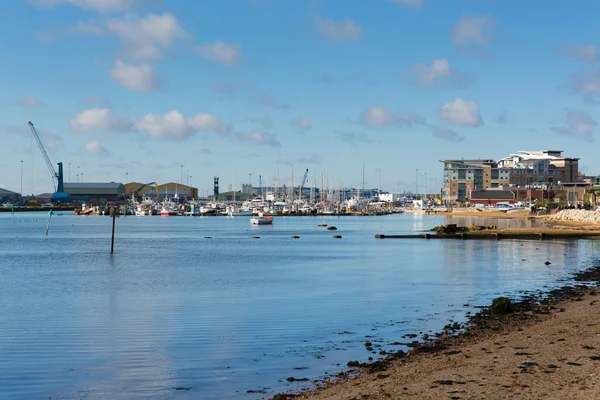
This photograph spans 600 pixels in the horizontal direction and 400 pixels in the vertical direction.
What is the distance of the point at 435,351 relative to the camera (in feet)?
63.7

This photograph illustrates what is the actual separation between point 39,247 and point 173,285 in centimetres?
4714

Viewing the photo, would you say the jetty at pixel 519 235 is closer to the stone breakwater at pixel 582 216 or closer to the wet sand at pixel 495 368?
the stone breakwater at pixel 582 216

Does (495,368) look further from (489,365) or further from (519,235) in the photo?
(519,235)

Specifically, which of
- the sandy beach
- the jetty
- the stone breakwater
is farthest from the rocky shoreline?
the stone breakwater

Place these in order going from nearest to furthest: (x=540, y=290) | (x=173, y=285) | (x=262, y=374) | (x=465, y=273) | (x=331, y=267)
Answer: (x=262, y=374), (x=540, y=290), (x=173, y=285), (x=465, y=273), (x=331, y=267)

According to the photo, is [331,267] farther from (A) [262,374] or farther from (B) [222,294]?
(A) [262,374]

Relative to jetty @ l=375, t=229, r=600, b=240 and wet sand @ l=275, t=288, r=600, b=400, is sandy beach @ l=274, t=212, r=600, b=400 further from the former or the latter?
jetty @ l=375, t=229, r=600, b=240

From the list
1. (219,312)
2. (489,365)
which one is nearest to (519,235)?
(219,312)

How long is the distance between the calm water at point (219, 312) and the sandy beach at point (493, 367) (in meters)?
1.68

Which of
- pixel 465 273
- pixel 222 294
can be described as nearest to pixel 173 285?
pixel 222 294

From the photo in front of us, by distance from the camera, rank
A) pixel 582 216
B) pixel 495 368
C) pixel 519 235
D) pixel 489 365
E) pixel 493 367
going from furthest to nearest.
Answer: pixel 582 216, pixel 519 235, pixel 489 365, pixel 493 367, pixel 495 368

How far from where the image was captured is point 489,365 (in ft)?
54.5

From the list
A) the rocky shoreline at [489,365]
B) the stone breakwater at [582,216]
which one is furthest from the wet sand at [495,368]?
the stone breakwater at [582,216]

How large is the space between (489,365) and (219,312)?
15.2 metres
